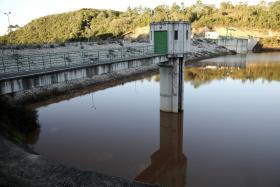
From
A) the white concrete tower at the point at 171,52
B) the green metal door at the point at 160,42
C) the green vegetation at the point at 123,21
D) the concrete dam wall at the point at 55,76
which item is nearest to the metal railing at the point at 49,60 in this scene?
the green metal door at the point at 160,42

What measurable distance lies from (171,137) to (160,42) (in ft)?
23.8

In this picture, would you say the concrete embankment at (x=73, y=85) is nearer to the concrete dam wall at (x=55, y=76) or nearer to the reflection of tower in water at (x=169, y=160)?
the reflection of tower in water at (x=169, y=160)

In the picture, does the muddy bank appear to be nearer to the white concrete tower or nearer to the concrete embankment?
the white concrete tower

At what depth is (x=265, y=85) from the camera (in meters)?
34.2

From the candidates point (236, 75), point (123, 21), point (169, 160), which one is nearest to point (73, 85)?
point (169, 160)

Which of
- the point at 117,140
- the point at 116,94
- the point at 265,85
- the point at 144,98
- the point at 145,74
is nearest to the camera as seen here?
the point at 117,140

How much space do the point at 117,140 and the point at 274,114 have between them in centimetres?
1350

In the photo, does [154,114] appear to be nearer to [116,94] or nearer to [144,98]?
[144,98]

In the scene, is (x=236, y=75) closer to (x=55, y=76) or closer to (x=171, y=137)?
(x=171, y=137)

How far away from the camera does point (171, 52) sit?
791 inches

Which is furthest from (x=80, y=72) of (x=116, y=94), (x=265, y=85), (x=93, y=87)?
(x=265, y=85)

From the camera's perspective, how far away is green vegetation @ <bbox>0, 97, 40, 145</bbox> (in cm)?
1613

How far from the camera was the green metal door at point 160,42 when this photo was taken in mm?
20078

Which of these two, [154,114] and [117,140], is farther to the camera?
[154,114]
